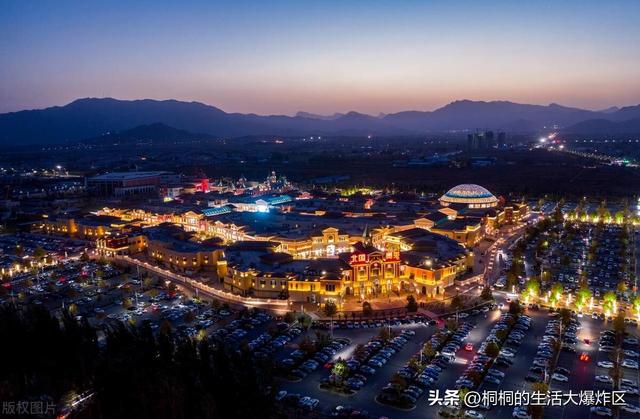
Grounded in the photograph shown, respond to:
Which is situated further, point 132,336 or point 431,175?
point 431,175

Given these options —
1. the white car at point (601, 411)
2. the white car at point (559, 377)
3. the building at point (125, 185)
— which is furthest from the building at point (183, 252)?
the building at point (125, 185)

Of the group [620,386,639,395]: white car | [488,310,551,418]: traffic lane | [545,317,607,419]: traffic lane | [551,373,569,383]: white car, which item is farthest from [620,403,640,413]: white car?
[488,310,551,418]: traffic lane

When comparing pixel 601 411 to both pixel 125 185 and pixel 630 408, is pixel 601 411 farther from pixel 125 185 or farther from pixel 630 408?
pixel 125 185

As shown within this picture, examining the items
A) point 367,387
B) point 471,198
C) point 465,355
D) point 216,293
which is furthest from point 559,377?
point 471,198

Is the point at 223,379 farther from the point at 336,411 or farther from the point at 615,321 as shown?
the point at 615,321

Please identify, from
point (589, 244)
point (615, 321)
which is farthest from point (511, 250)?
point (615, 321)
